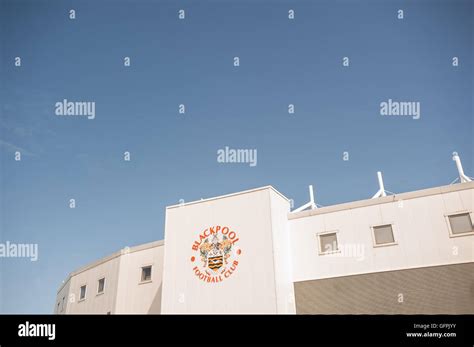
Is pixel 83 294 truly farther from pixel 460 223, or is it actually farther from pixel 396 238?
pixel 460 223

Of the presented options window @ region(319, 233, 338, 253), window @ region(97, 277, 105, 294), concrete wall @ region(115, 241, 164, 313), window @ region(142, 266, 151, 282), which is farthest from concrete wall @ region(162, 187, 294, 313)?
window @ region(97, 277, 105, 294)

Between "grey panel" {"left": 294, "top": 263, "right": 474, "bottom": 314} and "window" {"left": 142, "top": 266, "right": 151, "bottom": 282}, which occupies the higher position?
"window" {"left": 142, "top": 266, "right": 151, "bottom": 282}

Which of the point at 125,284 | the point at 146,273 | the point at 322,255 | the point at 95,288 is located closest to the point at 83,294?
the point at 95,288

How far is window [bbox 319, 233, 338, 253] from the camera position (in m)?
21.2

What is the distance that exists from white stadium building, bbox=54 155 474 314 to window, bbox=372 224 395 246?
51mm

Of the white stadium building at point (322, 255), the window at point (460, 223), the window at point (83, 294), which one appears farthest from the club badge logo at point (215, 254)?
the window at point (83, 294)

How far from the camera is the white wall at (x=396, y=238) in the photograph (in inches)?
750

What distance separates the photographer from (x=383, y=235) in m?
20.5

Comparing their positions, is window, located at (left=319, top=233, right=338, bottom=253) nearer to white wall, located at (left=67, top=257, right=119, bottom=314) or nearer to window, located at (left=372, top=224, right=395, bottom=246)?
window, located at (left=372, top=224, right=395, bottom=246)

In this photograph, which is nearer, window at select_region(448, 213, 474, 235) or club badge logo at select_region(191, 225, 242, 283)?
window at select_region(448, 213, 474, 235)

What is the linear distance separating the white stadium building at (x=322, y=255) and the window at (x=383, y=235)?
0.17 ft

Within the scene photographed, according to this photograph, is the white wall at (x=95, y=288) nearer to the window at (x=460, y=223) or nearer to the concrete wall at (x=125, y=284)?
the concrete wall at (x=125, y=284)
